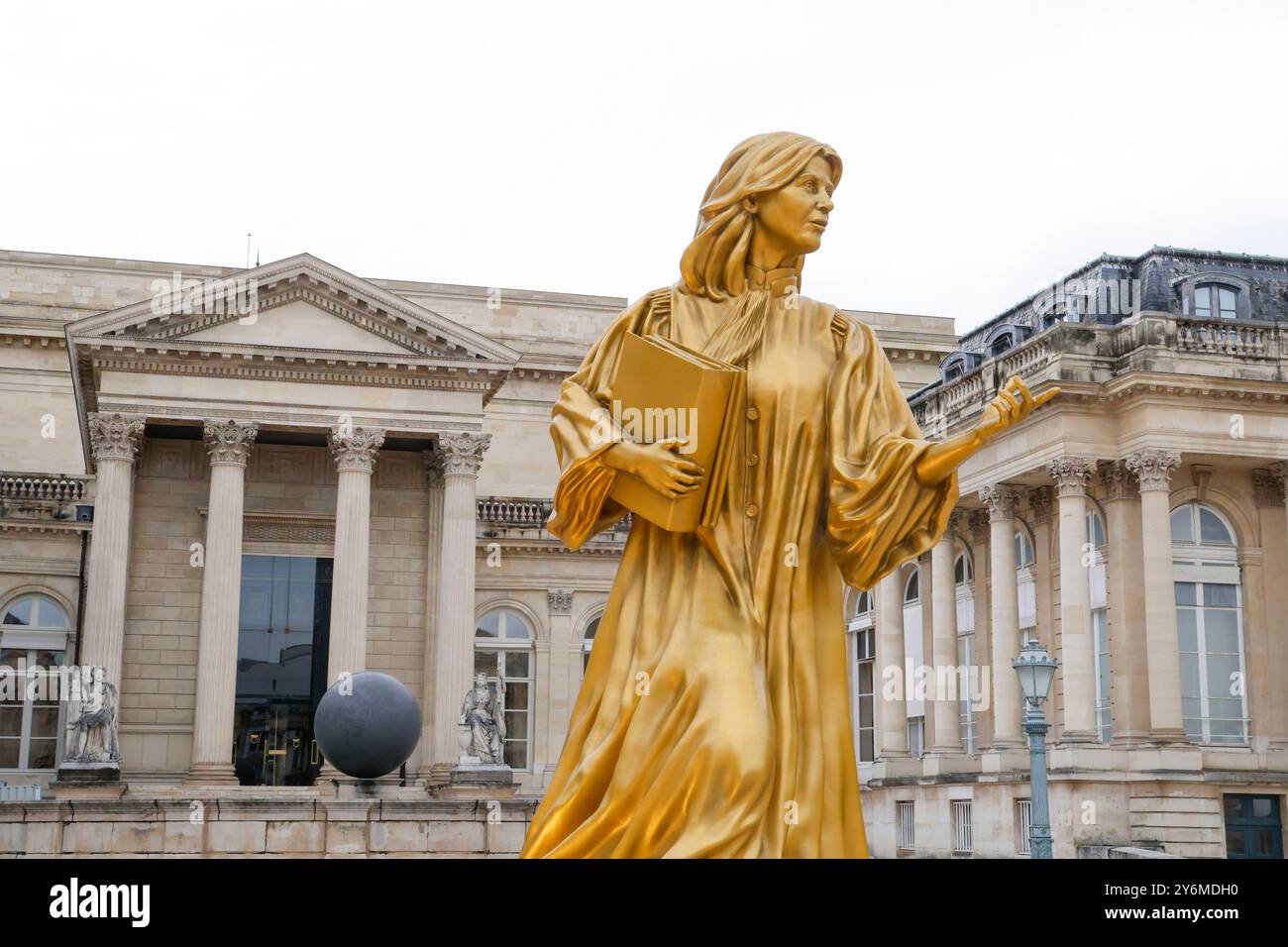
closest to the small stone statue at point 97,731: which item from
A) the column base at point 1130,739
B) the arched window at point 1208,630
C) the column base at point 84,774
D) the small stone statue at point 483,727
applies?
the column base at point 84,774

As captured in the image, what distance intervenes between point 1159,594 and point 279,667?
22.9 meters

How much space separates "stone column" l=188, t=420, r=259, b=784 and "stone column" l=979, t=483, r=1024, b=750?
19.2 meters

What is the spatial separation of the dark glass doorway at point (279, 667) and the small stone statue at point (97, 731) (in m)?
6.74

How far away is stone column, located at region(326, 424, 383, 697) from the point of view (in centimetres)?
4069

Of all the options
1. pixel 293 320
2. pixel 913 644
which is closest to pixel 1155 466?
pixel 913 644

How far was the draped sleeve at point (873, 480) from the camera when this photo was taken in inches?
177

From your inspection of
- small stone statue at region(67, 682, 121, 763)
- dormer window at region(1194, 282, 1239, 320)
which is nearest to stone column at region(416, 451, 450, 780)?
small stone statue at region(67, 682, 121, 763)

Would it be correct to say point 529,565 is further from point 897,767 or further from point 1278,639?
point 1278,639

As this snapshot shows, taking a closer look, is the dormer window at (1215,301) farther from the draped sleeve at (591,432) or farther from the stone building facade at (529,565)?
the draped sleeve at (591,432)

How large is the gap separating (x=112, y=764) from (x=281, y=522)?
34.0 feet

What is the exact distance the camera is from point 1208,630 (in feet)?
121

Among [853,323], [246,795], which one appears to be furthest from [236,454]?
[853,323]

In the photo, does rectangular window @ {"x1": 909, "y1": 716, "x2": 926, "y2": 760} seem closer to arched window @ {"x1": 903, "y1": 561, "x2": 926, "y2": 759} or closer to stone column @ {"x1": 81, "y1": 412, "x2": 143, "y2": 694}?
arched window @ {"x1": 903, "y1": 561, "x2": 926, "y2": 759}
